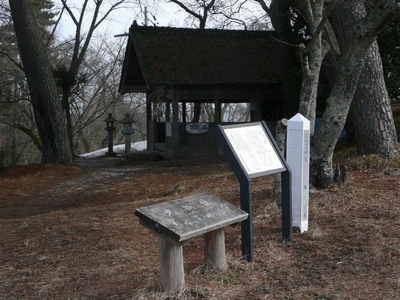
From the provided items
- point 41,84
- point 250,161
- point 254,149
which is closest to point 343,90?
point 254,149

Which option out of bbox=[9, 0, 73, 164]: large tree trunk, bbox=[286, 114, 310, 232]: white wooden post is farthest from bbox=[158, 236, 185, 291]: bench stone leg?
bbox=[9, 0, 73, 164]: large tree trunk

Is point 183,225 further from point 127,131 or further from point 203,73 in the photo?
point 127,131

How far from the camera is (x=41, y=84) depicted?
16297mm

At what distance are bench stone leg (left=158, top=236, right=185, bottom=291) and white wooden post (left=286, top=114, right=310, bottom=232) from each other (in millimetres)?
1998

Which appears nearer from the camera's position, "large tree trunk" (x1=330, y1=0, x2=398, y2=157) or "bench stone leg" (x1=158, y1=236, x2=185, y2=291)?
"bench stone leg" (x1=158, y1=236, x2=185, y2=291)

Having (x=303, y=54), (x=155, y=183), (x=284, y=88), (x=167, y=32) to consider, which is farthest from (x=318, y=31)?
(x=167, y=32)

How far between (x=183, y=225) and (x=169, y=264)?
29cm

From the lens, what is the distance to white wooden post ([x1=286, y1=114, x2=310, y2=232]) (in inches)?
219

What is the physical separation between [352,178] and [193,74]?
10.3 metres

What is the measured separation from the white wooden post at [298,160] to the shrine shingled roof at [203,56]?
11914 mm

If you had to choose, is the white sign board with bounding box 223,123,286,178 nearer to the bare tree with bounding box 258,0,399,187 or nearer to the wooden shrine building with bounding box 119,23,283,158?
the bare tree with bounding box 258,0,399,187

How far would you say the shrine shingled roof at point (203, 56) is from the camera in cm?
1777

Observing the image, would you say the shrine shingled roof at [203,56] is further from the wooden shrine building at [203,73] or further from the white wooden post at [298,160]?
the white wooden post at [298,160]

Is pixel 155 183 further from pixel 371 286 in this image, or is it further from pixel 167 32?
pixel 167 32
